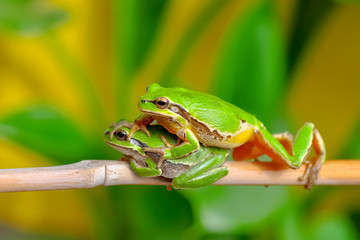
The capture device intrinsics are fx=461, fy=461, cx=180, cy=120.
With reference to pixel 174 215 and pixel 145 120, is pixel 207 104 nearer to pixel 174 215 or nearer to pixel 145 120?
pixel 145 120

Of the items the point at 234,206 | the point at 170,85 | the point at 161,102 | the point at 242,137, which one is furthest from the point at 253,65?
the point at 161,102

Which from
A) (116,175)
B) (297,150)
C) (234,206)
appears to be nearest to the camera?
(116,175)

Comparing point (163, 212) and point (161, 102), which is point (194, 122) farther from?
point (163, 212)

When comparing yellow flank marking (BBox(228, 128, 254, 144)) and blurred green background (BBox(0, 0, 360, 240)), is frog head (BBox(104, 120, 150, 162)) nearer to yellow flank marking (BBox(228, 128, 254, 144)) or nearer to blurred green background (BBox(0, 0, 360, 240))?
yellow flank marking (BBox(228, 128, 254, 144))

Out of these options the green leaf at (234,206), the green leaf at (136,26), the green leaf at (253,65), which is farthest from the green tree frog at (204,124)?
the green leaf at (136,26)

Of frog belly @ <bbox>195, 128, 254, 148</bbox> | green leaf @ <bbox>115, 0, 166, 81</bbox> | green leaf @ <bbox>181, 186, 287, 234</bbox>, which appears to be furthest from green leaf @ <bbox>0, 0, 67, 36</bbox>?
frog belly @ <bbox>195, 128, 254, 148</bbox>
